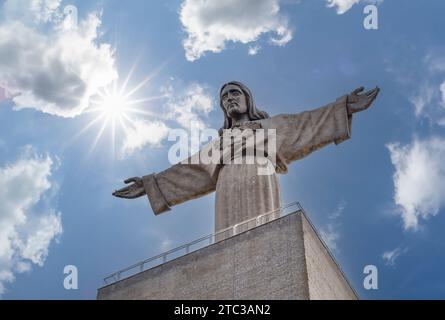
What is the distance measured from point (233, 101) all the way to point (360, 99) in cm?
292

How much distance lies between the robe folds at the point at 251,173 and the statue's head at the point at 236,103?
2.12 feet

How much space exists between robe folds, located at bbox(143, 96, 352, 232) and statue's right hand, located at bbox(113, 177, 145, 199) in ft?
0.60

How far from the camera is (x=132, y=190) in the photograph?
1708cm

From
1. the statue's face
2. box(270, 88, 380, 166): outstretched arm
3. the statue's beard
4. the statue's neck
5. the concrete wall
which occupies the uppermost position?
the statue's face

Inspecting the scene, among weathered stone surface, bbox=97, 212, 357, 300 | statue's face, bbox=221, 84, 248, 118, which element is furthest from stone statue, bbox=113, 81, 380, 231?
weathered stone surface, bbox=97, 212, 357, 300

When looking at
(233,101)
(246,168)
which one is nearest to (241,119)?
(233,101)

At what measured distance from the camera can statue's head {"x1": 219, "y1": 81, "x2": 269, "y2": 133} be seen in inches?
661

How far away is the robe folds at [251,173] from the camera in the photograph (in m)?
14.2

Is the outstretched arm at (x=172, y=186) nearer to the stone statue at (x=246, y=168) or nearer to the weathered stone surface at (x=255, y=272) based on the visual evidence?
the stone statue at (x=246, y=168)

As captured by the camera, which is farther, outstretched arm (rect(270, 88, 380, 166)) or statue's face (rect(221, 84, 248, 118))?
statue's face (rect(221, 84, 248, 118))

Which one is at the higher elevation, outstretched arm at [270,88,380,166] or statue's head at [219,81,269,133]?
statue's head at [219,81,269,133]

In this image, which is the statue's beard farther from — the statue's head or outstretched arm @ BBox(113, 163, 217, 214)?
outstretched arm @ BBox(113, 163, 217, 214)

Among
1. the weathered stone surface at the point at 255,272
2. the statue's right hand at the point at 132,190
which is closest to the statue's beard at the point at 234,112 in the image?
the statue's right hand at the point at 132,190

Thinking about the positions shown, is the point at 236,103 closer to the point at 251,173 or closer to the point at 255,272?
the point at 251,173
